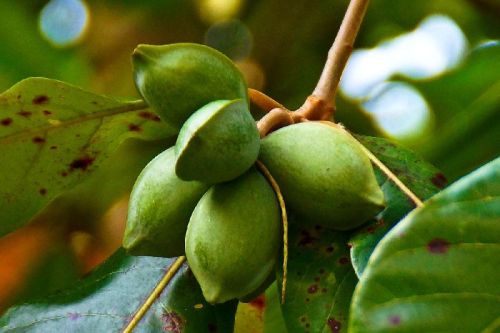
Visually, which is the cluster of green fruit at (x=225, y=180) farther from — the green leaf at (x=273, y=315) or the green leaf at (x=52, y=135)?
the green leaf at (x=273, y=315)

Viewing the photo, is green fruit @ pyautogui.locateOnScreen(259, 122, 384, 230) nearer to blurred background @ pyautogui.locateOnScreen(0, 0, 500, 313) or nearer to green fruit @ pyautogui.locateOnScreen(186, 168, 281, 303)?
green fruit @ pyautogui.locateOnScreen(186, 168, 281, 303)

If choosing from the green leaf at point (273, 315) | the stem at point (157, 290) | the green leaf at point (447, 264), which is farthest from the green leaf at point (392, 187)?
the green leaf at point (273, 315)

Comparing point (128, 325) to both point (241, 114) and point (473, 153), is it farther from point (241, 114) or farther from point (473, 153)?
point (473, 153)

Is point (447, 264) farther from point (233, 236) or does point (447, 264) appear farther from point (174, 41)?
point (174, 41)

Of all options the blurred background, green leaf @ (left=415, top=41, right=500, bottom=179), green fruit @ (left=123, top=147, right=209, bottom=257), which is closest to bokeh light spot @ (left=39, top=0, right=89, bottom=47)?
the blurred background

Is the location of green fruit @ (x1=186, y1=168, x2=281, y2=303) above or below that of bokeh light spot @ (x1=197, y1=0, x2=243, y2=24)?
above

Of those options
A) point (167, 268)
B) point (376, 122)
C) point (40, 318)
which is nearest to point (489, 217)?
point (167, 268)

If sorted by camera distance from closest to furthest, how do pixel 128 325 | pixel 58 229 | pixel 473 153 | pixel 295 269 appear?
1. pixel 295 269
2. pixel 128 325
3. pixel 473 153
4. pixel 58 229
